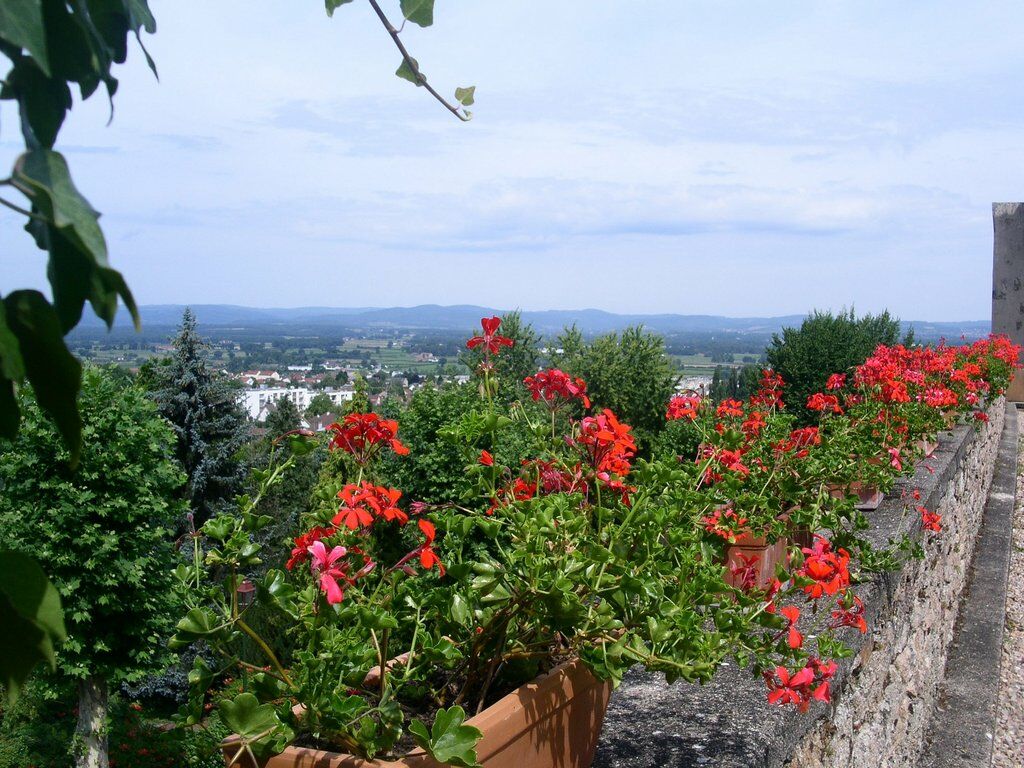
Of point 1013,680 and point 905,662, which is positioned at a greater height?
point 905,662

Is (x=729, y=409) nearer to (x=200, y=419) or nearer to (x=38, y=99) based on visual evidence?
(x=38, y=99)

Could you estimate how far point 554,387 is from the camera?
164cm

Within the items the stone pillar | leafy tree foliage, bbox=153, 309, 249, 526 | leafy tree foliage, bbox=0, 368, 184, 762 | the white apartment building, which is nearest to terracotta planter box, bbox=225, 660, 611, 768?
leafy tree foliage, bbox=0, 368, 184, 762

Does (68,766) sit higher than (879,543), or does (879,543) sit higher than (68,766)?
(879,543)

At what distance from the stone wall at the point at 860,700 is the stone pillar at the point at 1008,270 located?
10.9 m

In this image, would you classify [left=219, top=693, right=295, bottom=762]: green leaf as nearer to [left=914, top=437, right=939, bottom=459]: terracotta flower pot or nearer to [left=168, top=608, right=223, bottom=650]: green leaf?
[left=168, top=608, right=223, bottom=650]: green leaf

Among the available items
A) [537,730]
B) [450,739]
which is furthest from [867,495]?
[450,739]

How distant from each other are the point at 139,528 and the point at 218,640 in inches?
266

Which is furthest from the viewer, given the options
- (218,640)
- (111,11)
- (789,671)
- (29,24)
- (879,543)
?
(879,543)

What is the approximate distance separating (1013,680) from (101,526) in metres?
6.47

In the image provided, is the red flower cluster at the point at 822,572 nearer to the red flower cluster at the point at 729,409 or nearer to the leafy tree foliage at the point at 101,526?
the red flower cluster at the point at 729,409

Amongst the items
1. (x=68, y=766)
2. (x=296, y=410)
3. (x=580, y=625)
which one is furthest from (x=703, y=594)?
(x=296, y=410)

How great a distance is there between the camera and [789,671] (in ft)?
4.78

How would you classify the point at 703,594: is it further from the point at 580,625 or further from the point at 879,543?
the point at 879,543
